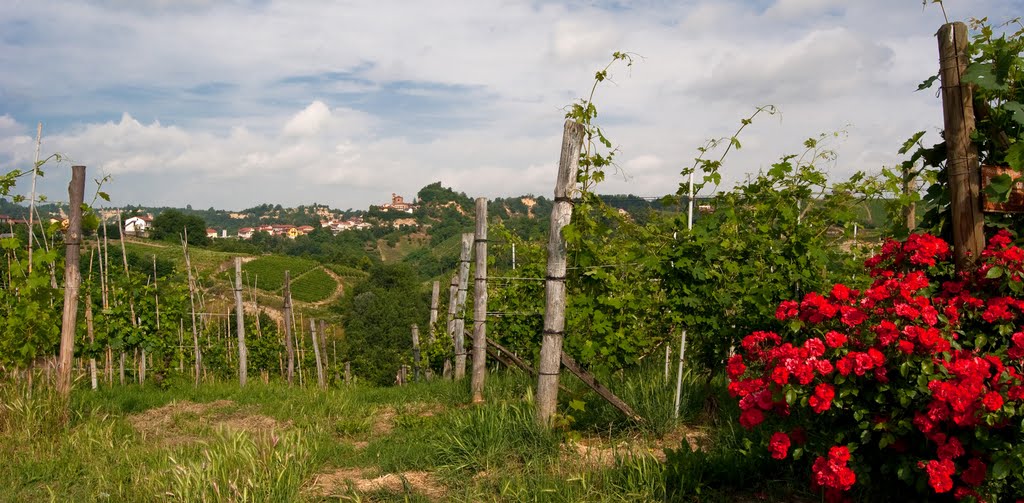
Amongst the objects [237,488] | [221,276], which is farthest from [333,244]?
[237,488]

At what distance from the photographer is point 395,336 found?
36.4m

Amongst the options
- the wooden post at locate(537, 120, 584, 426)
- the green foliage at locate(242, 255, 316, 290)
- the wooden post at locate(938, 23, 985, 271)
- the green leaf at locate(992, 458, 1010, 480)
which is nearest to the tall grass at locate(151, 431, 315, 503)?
the wooden post at locate(537, 120, 584, 426)

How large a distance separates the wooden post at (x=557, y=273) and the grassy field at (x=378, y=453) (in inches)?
8.3

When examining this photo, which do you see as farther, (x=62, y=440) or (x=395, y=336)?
(x=395, y=336)

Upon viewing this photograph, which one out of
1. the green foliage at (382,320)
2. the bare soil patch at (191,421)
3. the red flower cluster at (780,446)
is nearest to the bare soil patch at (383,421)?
the bare soil patch at (191,421)

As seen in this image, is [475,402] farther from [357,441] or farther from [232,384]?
[232,384]

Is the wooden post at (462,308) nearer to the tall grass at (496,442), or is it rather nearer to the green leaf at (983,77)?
the tall grass at (496,442)

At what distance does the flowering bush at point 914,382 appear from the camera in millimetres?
2564

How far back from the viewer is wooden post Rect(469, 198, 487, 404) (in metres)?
6.41

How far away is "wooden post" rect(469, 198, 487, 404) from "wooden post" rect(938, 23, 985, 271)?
13.0 feet

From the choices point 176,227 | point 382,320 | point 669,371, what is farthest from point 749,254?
point 176,227

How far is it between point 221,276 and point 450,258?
18079mm

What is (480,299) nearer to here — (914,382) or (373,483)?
(373,483)

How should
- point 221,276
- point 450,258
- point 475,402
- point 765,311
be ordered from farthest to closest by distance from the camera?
point 450,258, point 221,276, point 475,402, point 765,311
